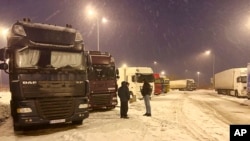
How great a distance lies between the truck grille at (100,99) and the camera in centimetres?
1667

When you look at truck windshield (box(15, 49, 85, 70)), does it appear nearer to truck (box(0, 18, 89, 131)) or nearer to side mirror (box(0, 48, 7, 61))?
truck (box(0, 18, 89, 131))

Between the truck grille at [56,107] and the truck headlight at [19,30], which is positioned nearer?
the truck headlight at [19,30]

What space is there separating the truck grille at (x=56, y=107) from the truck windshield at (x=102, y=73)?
6105 millimetres

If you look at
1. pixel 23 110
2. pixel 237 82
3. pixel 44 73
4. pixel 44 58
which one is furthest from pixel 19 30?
pixel 237 82

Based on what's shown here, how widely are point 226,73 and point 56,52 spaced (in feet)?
109

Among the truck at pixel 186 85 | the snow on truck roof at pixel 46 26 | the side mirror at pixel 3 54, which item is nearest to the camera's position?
the side mirror at pixel 3 54

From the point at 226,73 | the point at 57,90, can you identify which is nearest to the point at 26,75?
the point at 57,90

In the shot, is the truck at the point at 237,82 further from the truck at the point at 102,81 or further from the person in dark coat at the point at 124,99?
the person in dark coat at the point at 124,99

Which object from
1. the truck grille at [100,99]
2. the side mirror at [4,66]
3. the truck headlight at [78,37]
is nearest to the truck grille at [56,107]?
the side mirror at [4,66]

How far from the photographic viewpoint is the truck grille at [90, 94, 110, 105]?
1667 cm

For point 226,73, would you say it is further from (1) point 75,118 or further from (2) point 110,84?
(1) point 75,118

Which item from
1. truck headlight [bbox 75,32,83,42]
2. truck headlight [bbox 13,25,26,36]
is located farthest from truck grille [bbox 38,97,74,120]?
truck headlight [bbox 13,25,26,36]

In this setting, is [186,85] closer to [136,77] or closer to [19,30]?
[136,77]

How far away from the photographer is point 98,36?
93.9ft
